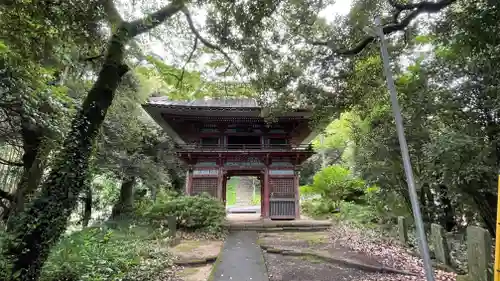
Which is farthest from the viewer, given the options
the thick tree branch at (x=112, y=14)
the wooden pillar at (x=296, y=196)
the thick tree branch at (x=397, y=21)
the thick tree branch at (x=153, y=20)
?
the wooden pillar at (x=296, y=196)

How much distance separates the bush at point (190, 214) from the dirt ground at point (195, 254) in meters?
0.95

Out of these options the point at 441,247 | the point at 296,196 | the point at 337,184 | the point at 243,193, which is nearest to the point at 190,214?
the point at 296,196

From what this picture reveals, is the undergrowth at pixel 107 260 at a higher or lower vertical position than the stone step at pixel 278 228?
higher

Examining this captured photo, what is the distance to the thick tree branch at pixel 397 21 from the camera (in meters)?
4.52

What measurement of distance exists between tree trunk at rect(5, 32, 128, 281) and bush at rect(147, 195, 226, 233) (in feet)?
17.3

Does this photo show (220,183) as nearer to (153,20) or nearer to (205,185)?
(205,185)

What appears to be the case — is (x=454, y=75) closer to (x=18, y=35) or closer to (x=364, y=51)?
(x=364, y=51)

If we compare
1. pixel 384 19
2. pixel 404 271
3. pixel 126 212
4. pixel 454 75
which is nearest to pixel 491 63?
pixel 454 75

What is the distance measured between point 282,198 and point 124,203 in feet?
25.9

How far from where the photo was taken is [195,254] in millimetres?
6359

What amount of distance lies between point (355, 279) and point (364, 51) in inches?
188

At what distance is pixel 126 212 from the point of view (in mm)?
12680

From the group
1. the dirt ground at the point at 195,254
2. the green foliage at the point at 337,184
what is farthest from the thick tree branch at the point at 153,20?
the green foliage at the point at 337,184

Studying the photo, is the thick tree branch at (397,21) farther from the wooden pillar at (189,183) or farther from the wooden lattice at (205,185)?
the wooden pillar at (189,183)
